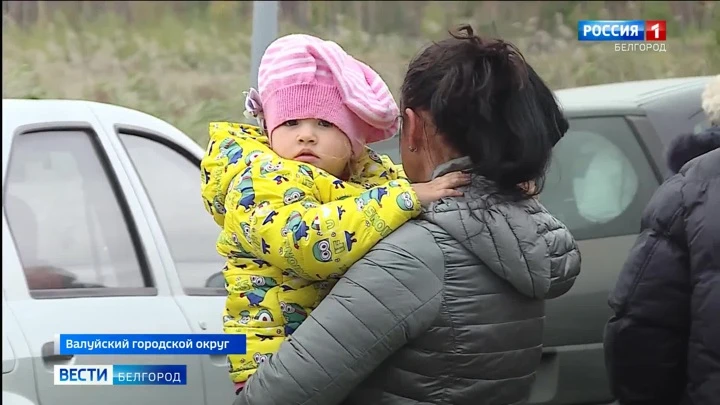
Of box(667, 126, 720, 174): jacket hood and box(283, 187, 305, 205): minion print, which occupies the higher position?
box(283, 187, 305, 205): minion print

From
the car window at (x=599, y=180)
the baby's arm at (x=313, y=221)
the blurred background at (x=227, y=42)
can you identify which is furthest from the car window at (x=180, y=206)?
the car window at (x=599, y=180)

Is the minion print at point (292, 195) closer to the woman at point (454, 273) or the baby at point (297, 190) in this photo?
the baby at point (297, 190)

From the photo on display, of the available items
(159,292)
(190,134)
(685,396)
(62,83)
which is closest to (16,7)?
(62,83)

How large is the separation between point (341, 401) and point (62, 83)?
2.17 meters

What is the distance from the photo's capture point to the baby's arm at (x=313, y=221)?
204 centimetres

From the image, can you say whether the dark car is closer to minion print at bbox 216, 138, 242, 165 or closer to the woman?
the woman

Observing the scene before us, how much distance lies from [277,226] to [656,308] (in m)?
0.91
